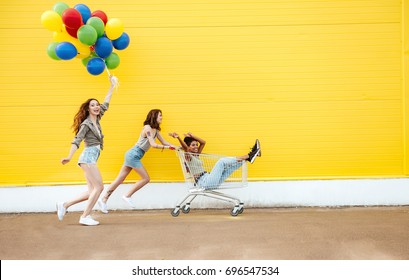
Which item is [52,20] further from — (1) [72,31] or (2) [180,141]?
(2) [180,141]

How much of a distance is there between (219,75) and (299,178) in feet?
6.95

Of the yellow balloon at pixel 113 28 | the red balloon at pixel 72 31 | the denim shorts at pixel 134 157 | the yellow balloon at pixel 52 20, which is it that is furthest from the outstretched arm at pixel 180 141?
the yellow balloon at pixel 52 20

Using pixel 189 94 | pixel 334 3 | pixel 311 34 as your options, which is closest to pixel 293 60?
pixel 311 34

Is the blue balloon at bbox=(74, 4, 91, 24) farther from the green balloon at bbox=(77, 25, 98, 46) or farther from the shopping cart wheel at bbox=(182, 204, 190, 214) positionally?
the shopping cart wheel at bbox=(182, 204, 190, 214)

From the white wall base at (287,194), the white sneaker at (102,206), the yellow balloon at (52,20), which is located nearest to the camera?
the yellow balloon at (52,20)

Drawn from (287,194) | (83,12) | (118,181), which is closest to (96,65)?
(83,12)

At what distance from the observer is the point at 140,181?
7.62 m

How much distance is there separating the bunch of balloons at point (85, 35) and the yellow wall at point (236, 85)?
2.57ft

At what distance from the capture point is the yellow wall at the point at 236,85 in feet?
26.1

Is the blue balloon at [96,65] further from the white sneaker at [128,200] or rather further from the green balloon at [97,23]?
the white sneaker at [128,200]

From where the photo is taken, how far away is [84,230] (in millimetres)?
6465

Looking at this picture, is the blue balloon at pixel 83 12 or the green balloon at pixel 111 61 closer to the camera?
the blue balloon at pixel 83 12

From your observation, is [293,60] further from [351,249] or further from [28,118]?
[28,118]

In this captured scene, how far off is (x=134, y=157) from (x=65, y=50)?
1.89 m
